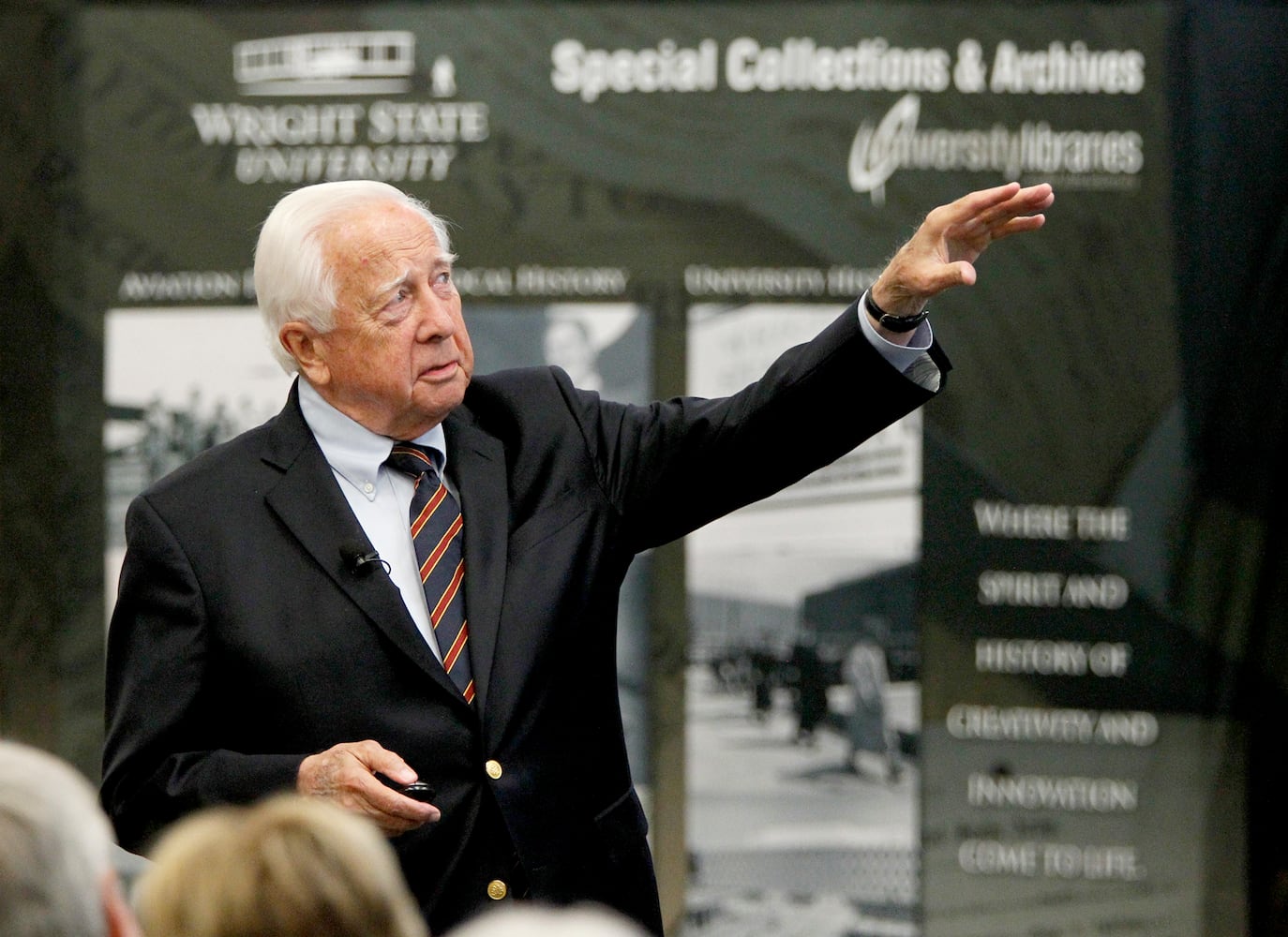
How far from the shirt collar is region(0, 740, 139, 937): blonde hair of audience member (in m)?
0.97

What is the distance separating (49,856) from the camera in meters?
1.18

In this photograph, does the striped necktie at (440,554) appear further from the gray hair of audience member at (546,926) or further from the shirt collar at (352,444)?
the gray hair of audience member at (546,926)

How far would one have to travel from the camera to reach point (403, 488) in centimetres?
221

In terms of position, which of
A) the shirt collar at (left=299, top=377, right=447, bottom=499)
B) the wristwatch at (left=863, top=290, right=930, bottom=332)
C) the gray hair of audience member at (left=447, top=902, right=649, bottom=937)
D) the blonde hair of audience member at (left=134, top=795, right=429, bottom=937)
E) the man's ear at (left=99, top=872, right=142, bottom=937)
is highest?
the wristwatch at (left=863, top=290, right=930, bottom=332)

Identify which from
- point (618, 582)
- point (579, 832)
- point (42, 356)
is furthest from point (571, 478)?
point (42, 356)

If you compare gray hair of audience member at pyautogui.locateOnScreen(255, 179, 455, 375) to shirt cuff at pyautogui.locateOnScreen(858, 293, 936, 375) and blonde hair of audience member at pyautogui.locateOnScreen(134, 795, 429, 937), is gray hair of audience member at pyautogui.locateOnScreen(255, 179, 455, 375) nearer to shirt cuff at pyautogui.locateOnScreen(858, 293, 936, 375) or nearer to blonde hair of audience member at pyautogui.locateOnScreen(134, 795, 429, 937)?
shirt cuff at pyautogui.locateOnScreen(858, 293, 936, 375)

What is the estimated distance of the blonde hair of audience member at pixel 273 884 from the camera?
3.78 ft

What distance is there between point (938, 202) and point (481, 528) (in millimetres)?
2000

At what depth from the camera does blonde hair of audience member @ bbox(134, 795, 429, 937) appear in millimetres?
1153

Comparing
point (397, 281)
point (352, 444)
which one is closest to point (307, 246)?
point (397, 281)

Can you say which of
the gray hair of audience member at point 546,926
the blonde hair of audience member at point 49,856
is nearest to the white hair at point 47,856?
the blonde hair of audience member at point 49,856

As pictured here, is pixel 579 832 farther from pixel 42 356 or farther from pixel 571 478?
pixel 42 356

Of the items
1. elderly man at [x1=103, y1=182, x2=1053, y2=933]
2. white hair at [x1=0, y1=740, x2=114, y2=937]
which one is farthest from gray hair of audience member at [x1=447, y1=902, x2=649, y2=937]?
elderly man at [x1=103, y1=182, x2=1053, y2=933]

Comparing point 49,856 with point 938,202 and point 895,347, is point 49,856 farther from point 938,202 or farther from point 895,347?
point 938,202
